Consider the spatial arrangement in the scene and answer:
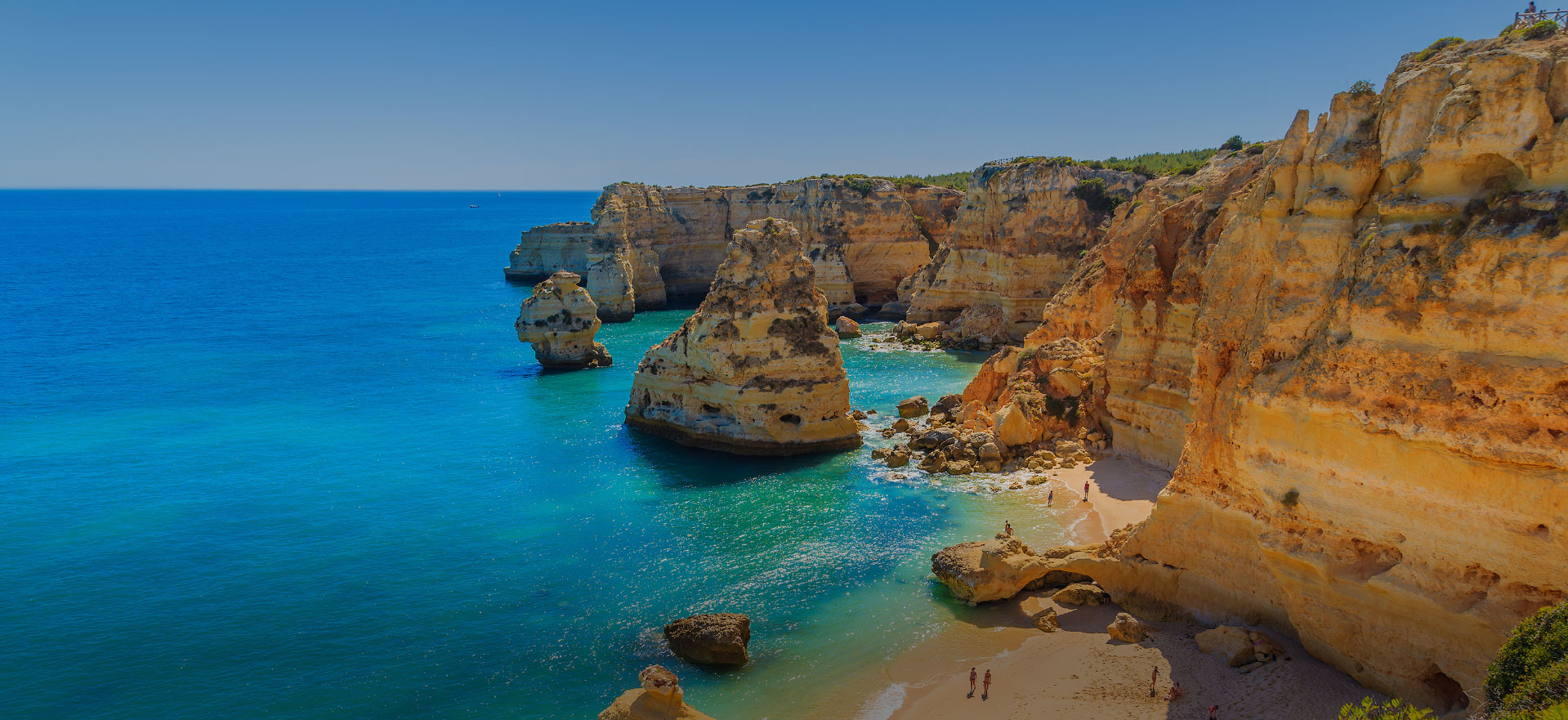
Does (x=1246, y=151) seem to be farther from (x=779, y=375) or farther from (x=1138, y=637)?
(x=1138, y=637)

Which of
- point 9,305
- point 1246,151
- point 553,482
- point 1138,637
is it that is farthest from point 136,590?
A: point 9,305

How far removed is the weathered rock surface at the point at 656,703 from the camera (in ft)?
51.0

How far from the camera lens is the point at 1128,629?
18219 millimetres

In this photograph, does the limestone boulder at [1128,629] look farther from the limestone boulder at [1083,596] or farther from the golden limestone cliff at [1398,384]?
the limestone boulder at [1083,596]

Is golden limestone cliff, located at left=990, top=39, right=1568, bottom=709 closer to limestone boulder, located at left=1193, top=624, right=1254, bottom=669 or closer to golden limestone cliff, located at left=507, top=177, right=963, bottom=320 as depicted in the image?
limestone boulder, located at left=1193, top=624, right=1254, bottom=669

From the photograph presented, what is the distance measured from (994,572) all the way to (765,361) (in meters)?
15.3

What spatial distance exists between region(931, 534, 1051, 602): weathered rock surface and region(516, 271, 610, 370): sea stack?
34.9 m

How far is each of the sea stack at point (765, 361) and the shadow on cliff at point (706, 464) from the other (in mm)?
411

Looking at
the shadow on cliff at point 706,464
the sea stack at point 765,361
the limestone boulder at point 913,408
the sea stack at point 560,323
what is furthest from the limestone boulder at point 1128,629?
the sea stack at point 560,323

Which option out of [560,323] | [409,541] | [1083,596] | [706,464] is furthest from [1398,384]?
[560,323]

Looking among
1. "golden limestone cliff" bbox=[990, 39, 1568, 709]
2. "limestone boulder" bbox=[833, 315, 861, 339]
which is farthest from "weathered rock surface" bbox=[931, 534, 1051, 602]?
"limestone boulder" bbox=[833, 315, 861, 339]

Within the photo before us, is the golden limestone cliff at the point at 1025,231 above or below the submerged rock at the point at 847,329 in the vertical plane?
above

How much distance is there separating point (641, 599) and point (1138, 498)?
1466cm

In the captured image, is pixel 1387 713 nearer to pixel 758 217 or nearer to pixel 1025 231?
pixel 1025 231
